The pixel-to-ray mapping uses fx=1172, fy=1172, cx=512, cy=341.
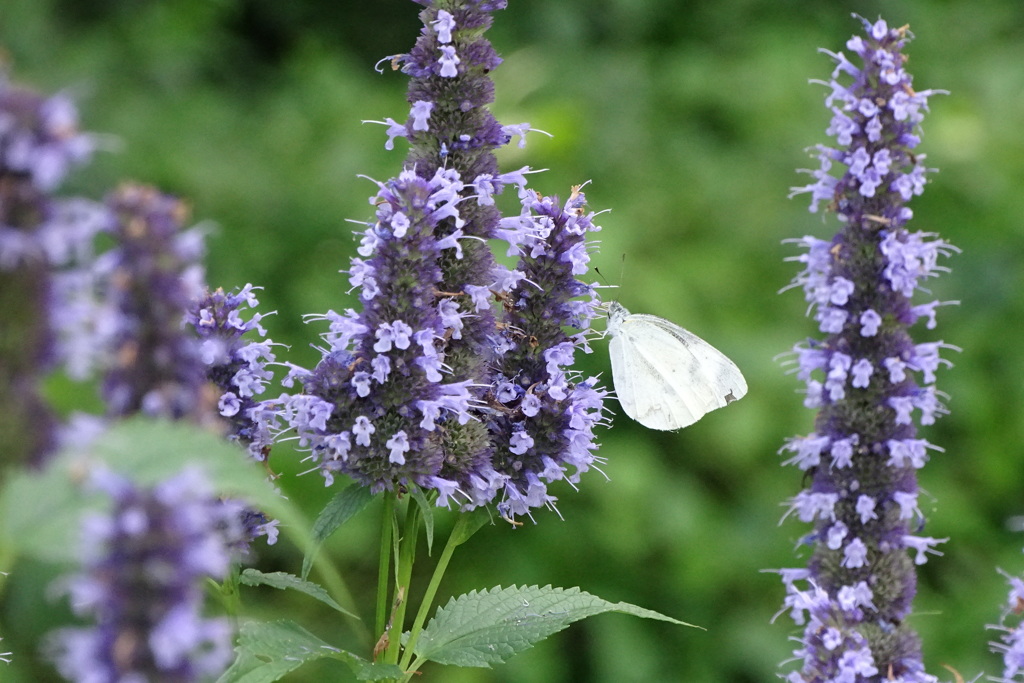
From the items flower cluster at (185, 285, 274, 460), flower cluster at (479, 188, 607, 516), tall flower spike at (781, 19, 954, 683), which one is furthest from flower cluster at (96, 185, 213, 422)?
tall flower spike at (781, 19, 954, 683)

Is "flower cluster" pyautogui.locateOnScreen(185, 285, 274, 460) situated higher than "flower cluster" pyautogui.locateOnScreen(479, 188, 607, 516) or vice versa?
"flower cluster" pyautogui.locateOnScreen(479, 188, 607, 516)

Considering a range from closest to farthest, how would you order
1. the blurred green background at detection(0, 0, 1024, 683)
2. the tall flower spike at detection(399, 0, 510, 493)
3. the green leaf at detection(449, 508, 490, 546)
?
1. the tall flower spike at detection(399, 0, 510, 493)
2. the green leaf at detection(449, 508, 490, 546)
3. the blurred green background at detection(0, 0, 1024, 683)

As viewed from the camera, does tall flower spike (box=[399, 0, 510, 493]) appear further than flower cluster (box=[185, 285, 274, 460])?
Answer: Yes

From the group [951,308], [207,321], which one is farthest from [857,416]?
[951,308]

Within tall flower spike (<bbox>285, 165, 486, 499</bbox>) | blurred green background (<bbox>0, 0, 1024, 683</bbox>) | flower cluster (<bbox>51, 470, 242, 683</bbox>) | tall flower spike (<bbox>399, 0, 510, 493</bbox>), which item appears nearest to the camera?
flower cluster (<bbox>51, 470, 242, 683</bbox>)

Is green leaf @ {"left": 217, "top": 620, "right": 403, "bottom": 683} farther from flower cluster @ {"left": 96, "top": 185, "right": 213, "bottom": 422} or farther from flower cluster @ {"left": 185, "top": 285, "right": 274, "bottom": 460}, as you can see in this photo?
flower cluster @ {"left": 96, "top": 185, "right": 213, "bottom": 422}

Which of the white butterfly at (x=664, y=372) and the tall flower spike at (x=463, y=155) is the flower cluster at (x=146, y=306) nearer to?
the tall flower spike at (x=463, y=155)
